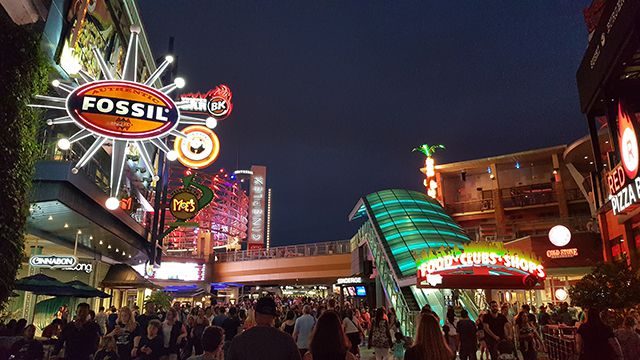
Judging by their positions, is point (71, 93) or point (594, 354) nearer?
point (594, 354)

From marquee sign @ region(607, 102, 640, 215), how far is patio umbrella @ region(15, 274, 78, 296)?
15107 mm

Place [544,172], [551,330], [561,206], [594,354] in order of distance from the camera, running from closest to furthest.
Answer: [594,354]
[551,330]
[561,206]
[544,172]

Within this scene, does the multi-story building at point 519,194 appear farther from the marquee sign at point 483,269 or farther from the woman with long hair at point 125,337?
the woman with long hair at point 125,337

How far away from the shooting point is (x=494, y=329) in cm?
1094

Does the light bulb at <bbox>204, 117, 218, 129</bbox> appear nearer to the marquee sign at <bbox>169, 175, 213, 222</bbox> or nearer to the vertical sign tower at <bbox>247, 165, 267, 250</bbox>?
the marquee sign at <bbox>169, 175, 213, 222</bbox>

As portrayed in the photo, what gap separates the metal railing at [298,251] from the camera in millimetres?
40500

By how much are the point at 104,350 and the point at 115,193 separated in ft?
25.5

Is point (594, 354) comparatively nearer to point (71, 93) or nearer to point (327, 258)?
point (71, 93)

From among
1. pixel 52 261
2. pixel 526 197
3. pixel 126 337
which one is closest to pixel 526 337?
pixel 126 337

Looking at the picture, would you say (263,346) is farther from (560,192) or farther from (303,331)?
(560,192)

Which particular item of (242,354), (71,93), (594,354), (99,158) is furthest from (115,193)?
(594,354)

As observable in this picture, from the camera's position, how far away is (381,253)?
2531 centimetres

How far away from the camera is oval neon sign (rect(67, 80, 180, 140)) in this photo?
10870 millimetres

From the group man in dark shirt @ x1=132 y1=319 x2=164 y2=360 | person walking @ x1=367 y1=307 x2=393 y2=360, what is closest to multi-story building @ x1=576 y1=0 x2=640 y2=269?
person walking @ x1=367 y1=307 x2=393 y2=360
